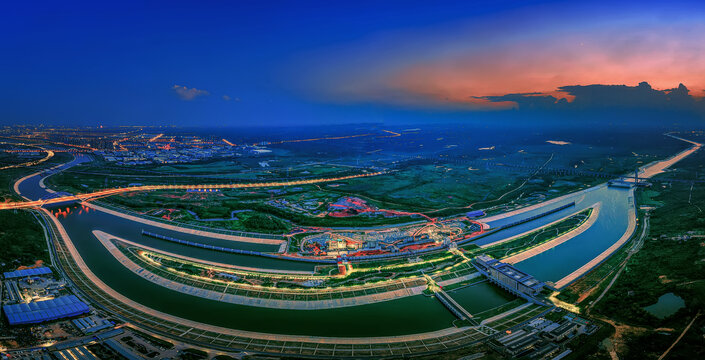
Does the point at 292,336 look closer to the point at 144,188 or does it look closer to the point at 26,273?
the point at 26,273

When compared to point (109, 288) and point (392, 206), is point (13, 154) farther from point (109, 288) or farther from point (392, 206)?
point (392, 206)

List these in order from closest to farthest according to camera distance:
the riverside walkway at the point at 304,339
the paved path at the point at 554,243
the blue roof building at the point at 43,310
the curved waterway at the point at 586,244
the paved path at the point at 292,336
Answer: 1. the riverside walkway at the point at 304,339
2. the blue roof building at the point at 43,310
3. the paved path at the point at 292,336
4. the curved waterway at the point at 586,244
5. the paved path at the point at 554,243

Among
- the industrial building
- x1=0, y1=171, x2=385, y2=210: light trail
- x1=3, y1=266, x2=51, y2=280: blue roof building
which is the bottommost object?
the industrial building

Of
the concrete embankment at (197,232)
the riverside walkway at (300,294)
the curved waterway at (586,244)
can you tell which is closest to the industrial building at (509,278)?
the riverside walkway at (300,294)

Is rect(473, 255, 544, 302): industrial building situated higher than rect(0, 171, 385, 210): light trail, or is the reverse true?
rect(0, 171, 385, 210): light trail

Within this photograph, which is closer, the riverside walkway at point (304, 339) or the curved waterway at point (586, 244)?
the riverside walkway at point (304, 339)

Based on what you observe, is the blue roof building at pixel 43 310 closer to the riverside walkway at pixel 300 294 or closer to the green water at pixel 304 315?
A: the green water at pixel 304 315

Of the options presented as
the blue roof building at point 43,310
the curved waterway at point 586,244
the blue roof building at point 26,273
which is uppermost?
the blue roof building at point 26,273

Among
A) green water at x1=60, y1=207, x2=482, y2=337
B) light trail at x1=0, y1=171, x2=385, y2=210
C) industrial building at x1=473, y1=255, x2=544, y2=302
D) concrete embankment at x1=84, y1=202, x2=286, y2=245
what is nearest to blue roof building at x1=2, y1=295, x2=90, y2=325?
green water at x1=60, y1=207, x2=482, y2=337

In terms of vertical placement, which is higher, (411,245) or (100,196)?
(100,196)

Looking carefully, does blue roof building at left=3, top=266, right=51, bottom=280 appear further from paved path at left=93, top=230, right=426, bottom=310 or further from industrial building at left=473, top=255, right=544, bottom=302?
industrial building at left=473, top=255, right=544, bottom=302

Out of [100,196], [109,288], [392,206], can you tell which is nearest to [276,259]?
[109,288]
